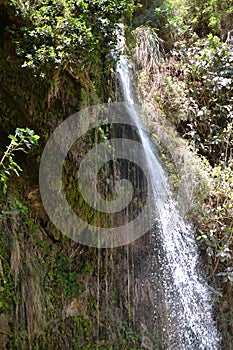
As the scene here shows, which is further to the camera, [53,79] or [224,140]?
[224,140]

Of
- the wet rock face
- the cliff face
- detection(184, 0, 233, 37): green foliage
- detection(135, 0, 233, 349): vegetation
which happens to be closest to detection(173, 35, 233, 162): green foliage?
detection(135, 0, 233, 349): vegetation

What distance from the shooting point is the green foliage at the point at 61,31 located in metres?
3.43

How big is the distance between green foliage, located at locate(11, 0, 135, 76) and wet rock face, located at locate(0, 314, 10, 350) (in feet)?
6.96

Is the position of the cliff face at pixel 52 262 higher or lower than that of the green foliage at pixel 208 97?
lower

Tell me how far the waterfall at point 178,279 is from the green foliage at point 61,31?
1064 mm

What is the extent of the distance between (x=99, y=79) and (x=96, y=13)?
83cm

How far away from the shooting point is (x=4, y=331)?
11.3ft

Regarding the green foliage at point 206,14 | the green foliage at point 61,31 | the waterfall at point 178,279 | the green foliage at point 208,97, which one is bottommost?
the waterfall at point 178,279

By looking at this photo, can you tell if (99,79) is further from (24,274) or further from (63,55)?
(24,274)

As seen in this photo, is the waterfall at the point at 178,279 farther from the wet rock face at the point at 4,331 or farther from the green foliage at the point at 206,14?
the green foliage at the point at 206,14

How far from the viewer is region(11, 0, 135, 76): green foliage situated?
3434 mm

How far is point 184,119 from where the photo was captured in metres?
5.79

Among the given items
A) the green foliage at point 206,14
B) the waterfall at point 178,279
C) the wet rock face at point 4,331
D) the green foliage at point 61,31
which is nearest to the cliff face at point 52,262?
the wet rock face at point 4,331

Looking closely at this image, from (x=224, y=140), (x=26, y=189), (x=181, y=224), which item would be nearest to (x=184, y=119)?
(x=224, y=140)
